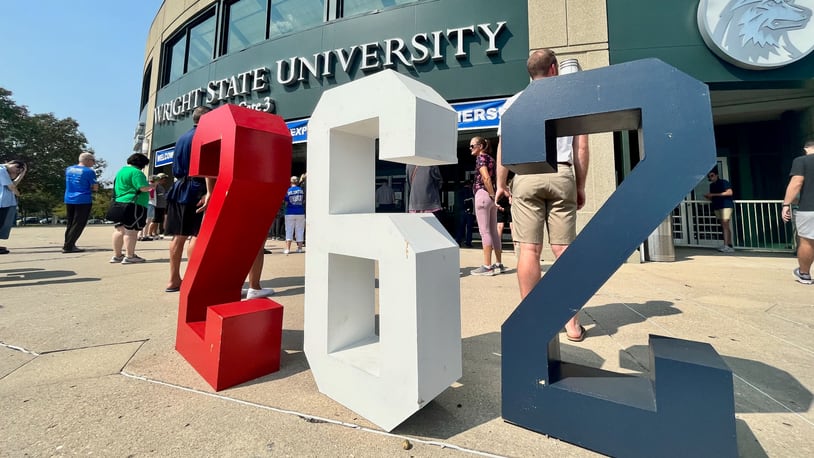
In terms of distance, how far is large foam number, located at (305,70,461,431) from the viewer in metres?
1.14

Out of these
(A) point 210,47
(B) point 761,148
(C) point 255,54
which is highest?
(A) point 210,47

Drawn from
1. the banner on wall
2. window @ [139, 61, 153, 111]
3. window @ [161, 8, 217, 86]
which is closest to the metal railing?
the banner on wall

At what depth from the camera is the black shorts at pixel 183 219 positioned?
296 cm

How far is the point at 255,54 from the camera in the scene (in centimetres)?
879

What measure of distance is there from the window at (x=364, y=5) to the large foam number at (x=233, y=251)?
7.01 m

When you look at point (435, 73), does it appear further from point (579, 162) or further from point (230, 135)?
point (230, 135)

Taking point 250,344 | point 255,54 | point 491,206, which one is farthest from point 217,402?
point 255,54

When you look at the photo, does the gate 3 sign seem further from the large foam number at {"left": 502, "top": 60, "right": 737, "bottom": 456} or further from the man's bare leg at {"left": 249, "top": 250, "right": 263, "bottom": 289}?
the man's bare leg at {"left": 249, "top": 250, "right": 263, "bottom": 289}

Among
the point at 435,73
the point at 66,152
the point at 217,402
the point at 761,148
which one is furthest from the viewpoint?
the point at 66,152

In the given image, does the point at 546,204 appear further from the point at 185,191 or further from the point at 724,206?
the point at 724,206

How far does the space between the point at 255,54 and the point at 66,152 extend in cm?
Result: 3269

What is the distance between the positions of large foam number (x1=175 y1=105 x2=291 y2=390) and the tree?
3674 cm

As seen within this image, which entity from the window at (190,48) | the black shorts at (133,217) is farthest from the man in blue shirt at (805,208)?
the window at (190,48)

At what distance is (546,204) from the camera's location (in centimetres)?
207
